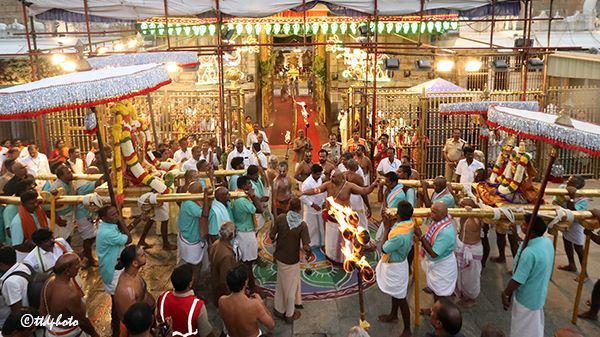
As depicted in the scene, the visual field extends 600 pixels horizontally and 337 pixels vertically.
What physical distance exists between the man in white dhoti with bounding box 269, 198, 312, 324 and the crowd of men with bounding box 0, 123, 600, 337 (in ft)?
0.05

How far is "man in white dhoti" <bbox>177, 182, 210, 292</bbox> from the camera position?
736 centimetres

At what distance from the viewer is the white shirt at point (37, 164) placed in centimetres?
1091

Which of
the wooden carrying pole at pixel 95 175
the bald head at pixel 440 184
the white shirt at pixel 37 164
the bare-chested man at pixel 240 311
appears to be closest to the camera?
the bare-chested man at pixel 240 311

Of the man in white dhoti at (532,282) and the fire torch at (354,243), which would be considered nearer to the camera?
the man in white dhoti at (532,282)

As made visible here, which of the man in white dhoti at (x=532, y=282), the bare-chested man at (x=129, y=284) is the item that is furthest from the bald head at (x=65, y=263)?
the man in white dhoti at (x=532, y=282)

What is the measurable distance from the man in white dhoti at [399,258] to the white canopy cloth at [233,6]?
21.0ft

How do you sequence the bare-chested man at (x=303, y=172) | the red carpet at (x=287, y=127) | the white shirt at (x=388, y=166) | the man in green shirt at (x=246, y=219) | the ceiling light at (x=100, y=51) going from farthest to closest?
the red carpet at (x=287, y=127), the ceiling light at (x=100, y=51), the white shirt at (x=388, y=166), the bare-chested man at (x=303, y=172), the man in green shirt at (x=246, y=219)

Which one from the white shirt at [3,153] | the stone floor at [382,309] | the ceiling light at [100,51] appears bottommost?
the stone floor at [382,309]

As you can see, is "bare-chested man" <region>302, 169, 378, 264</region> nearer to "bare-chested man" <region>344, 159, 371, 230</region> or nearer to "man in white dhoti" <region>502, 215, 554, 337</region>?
"bare-chested man" <region>344, 159, 371, 230</region>

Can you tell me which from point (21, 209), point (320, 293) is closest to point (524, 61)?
point (320, 293)

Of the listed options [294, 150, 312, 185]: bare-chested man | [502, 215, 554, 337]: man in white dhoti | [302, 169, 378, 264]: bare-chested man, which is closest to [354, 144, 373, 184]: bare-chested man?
[294, 150, 312, 185]: bare-chested man

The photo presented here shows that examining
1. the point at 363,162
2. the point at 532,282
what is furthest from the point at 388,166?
the point at 532,282

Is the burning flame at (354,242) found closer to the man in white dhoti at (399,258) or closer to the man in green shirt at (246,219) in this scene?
the man in white dhoti at (399,258)

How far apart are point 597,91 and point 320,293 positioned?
10.6 meters
